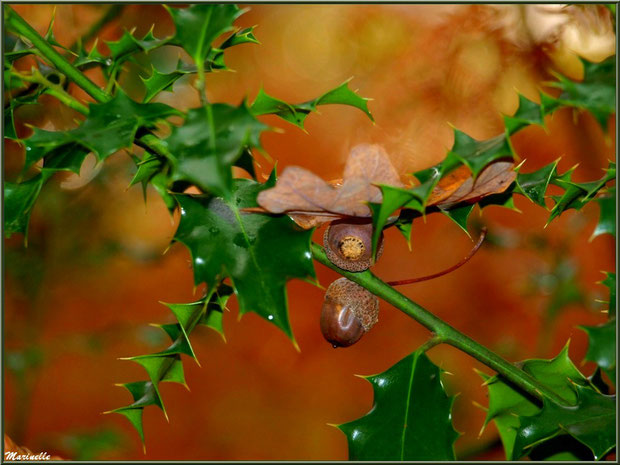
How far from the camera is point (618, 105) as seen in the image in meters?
0.32

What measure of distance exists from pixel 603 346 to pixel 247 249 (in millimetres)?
209

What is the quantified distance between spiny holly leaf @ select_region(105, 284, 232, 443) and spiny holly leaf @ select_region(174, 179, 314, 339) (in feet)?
0.18

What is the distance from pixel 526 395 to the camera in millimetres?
444

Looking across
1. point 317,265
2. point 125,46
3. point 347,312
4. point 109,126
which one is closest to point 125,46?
point 125,46

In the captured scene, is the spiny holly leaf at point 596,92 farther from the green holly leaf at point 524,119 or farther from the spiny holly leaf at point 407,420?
the spiny holly leaf at point 407,420

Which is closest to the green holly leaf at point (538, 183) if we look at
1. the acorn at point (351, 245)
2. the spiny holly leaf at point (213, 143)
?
the acorn at point (351, 245)

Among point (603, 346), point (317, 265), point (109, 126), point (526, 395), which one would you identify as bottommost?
point (317, 265)

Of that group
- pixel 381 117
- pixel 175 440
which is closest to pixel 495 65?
pixel 381 117

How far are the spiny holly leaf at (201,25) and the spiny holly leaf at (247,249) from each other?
3.5 inches

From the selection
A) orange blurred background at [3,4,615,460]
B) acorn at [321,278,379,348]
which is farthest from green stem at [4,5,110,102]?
orange blurred background at [3,4,615,460]

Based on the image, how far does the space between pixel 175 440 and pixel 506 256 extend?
176cm

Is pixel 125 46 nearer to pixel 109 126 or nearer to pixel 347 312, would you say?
pixel 109 126

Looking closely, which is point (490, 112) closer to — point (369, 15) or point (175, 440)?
point (369, 15)

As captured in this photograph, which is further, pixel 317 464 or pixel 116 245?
pixel 116 245
